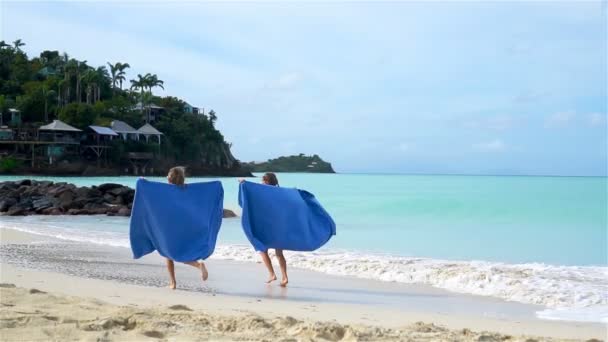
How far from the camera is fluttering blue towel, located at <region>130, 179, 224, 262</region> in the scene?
8.58 metres

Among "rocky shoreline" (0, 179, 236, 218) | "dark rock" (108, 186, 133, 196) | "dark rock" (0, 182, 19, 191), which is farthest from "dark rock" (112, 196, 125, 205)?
"dark rock" (0, 182, 19, 191)

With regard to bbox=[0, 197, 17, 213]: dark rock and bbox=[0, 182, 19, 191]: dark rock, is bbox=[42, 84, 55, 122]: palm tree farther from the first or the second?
bbox=[0, 197, 17, 213]: dark rock

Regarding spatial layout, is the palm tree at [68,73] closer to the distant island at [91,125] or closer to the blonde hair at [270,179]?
the distant island at [91,125]

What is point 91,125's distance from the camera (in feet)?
265

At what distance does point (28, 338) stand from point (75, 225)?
652 inches

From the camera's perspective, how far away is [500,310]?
7852 millimetres

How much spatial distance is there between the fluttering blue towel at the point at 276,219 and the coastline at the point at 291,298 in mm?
580

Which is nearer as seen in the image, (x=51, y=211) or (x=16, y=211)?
(x=16, y=211)

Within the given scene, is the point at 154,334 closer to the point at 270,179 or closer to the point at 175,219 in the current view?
the point at 175,219

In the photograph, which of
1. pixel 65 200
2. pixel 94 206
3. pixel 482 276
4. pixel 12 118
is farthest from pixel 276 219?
pixel 12 118

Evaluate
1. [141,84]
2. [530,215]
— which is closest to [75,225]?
[530,215]

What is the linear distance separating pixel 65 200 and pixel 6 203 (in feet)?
6.94

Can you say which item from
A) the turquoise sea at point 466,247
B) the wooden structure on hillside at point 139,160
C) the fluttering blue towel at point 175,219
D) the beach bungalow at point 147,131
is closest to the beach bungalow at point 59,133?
the wooden structure on hillside at point 139,160

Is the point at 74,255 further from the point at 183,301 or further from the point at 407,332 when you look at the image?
the point at 407,332
